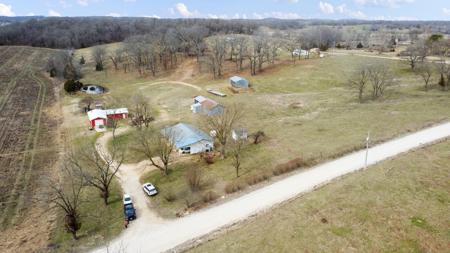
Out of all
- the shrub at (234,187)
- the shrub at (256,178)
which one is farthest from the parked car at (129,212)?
the shrub at (256,178)

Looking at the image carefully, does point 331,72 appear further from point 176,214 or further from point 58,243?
point 58,243

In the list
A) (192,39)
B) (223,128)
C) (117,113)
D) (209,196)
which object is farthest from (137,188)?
(192,39)

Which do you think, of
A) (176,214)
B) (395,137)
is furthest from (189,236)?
(395,137)

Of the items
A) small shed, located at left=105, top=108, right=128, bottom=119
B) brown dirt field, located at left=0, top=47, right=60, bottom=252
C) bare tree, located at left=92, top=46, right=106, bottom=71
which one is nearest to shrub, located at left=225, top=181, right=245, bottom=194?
brown dirt field, located at left=0, top=47, right=60, bottom=252

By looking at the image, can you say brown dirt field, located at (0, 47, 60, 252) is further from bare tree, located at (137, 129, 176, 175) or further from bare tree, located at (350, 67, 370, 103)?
bare tree, located at (350, 67, 370, 103)

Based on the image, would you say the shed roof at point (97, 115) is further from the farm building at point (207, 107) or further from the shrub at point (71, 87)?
the shrub at point (71, 87)

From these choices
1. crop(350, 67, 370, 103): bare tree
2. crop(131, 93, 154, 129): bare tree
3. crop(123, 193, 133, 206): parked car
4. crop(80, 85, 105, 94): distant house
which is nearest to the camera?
crop(123, 193, 133, 206): parked car
